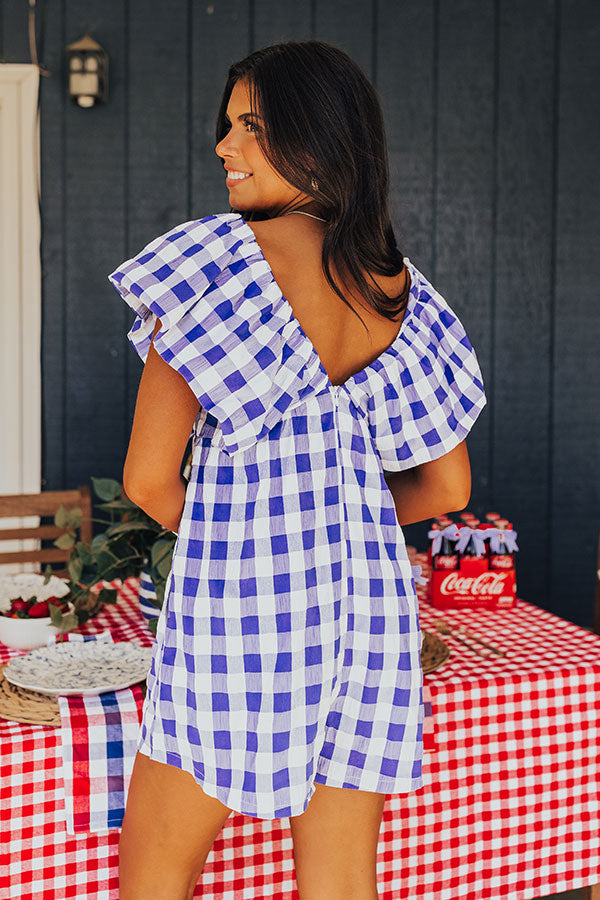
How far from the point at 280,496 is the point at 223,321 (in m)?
0.19

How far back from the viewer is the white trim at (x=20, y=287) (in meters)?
3.04

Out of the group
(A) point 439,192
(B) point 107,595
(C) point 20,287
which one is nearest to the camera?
(B) point 107,595

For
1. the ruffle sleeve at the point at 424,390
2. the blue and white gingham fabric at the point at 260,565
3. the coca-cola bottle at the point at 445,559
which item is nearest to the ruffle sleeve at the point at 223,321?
the blue and white gingham fabric at the point at 260,565

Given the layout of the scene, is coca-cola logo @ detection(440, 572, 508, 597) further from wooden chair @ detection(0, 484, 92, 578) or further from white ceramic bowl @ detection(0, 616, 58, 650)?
wooden chair @ detection(0, 484, 92, 578)

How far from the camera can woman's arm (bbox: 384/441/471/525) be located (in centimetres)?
112

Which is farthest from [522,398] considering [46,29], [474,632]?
[46,29]

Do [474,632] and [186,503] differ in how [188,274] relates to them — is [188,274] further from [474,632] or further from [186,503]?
[474,632]

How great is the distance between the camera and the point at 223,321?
908 millimetres

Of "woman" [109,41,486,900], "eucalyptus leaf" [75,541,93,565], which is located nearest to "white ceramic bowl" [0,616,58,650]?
"eucalyptus leaf" [75,541,93,565]

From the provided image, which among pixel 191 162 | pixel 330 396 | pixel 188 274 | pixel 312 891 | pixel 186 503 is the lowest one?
pixel 312 891

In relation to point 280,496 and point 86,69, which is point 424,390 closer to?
point 280,496

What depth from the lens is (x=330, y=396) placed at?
966mm

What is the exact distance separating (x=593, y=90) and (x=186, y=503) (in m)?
3.15

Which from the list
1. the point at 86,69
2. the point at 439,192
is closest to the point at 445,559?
the point at 439,192
